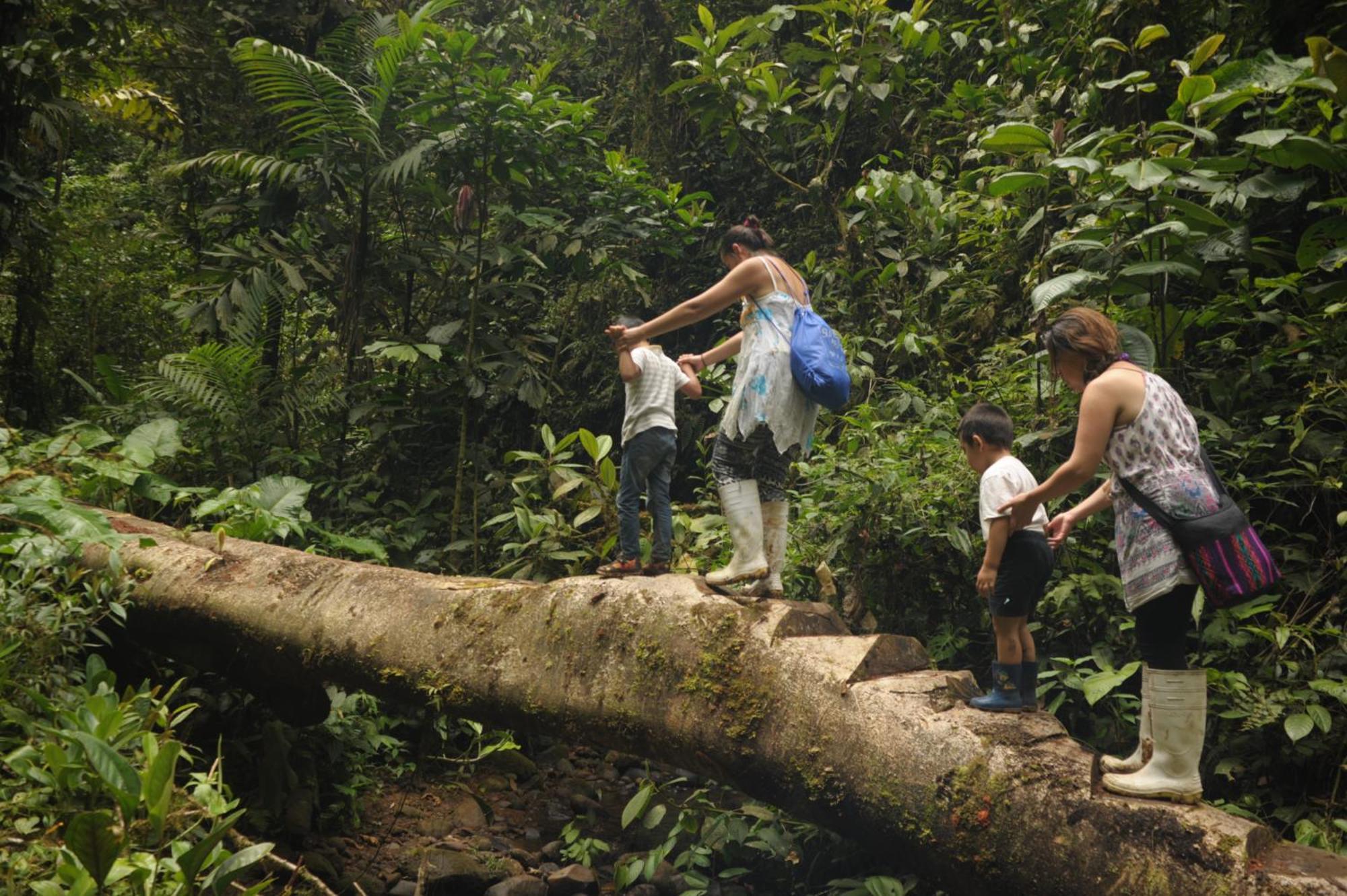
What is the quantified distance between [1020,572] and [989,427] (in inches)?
23.5

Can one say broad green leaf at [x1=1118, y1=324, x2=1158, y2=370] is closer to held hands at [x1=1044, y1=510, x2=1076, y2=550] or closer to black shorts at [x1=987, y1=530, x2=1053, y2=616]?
held hands at [x1=1044, y1=510, x2=1076, y2=550]

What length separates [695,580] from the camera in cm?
408

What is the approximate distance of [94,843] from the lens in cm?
286

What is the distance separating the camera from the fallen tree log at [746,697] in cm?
266

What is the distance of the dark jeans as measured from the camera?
490cm

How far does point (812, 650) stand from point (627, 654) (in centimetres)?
78

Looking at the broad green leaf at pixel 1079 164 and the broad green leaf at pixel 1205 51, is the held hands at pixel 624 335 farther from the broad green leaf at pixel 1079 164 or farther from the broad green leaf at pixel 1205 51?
the broad green leaf at pixel 1205 51

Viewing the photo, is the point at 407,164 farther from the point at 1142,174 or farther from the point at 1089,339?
the point at 1089,339

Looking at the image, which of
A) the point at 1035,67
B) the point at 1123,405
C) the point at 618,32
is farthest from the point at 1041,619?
the point at 618,32

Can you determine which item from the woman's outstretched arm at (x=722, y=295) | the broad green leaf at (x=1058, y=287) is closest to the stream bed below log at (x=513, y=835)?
the woman's outstretched arm at (x=722, y=295)

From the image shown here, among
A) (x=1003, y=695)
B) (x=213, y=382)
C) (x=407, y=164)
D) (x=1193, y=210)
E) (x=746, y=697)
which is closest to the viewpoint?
(x=1003, y=695)

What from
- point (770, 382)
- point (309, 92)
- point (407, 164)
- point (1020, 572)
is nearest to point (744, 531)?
point (770, 382)

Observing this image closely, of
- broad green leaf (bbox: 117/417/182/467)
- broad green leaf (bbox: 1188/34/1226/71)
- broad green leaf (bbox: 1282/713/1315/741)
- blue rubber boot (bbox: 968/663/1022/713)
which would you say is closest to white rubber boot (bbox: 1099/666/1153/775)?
blue rubber boot (bbox: 968/663/1022/713)

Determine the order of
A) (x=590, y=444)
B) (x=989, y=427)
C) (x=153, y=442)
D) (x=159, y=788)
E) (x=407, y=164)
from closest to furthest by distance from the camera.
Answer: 1. (x=159, y=788)
2. (x=989, y=427)
3. (x=590, y=444)
4. (x=153, y=442)
5. (x=407, y=164)
